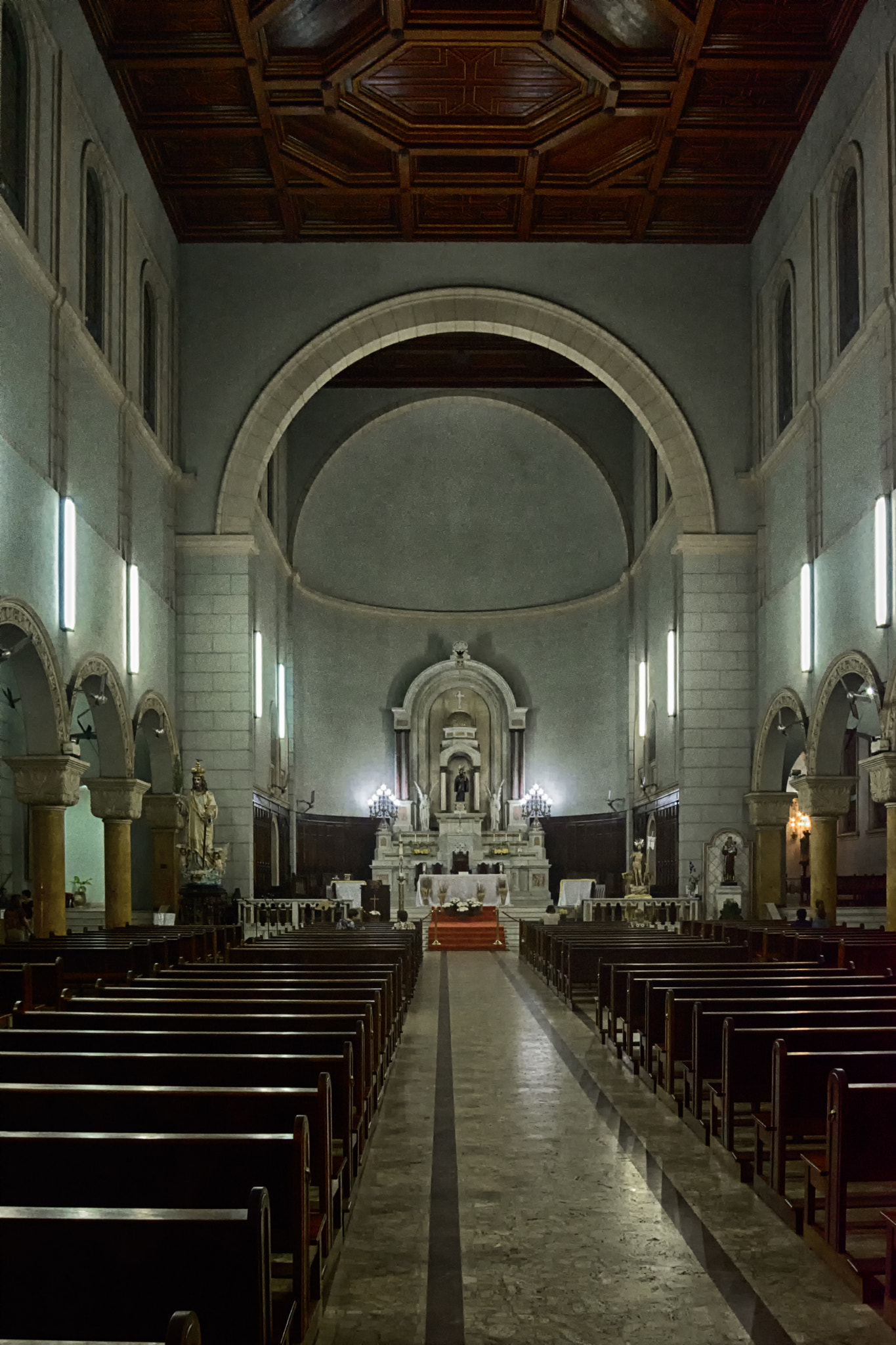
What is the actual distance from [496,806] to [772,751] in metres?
13.8

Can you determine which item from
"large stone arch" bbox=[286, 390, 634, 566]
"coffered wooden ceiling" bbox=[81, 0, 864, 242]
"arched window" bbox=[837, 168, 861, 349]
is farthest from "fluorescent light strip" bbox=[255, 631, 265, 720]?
"arched window" bbox=[837, 168, 861, 349]

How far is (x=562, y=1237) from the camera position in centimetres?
572

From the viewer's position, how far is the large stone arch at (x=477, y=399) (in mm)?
34562

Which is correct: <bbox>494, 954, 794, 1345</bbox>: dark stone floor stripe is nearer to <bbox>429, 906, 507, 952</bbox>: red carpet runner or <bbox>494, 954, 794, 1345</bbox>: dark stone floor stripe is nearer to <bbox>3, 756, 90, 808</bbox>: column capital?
<bbox>3, 756, 90, 808</bbox>: column capital

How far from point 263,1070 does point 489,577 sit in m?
33.6

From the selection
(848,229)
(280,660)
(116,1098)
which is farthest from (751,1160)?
(280,660)

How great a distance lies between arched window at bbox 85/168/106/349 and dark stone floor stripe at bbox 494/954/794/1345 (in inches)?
570

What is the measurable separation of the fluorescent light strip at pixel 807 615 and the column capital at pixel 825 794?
5.96ft

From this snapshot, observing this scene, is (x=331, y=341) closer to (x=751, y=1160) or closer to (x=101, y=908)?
(x=101, y=908)

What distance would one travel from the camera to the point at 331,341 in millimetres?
26656

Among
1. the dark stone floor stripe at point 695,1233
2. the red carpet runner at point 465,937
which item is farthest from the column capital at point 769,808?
the dark stone floor stripe at point 695,1233

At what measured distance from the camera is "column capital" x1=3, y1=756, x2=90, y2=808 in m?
17.7

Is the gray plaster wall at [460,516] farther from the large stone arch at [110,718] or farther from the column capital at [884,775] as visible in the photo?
the column capital at [884,775]

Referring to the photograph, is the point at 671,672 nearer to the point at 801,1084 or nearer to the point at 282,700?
the point at 282,700
